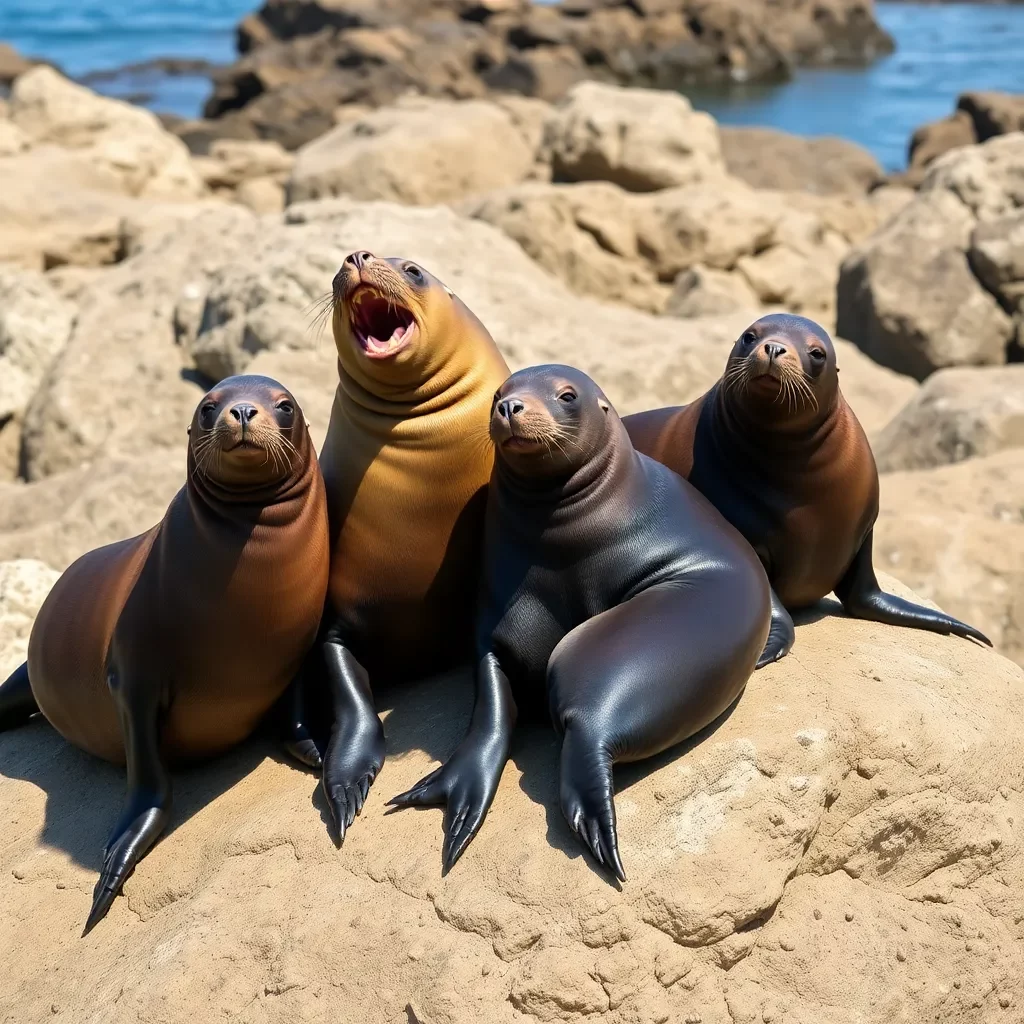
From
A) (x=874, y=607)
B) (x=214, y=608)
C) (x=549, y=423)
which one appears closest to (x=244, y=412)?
(x=214, y=608)

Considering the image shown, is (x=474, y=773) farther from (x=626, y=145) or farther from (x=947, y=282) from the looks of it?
(x=626, y=145)

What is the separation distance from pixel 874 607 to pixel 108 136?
51.7ft

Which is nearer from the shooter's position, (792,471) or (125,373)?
(792,471)

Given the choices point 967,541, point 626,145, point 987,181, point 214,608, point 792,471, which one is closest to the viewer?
point 214,608

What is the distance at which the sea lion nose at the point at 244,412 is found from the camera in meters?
3.93

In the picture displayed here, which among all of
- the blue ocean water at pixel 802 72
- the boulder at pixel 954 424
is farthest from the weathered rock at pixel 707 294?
the blue ocean water at pixel 802 72

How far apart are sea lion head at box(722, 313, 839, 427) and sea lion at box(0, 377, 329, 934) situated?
4.77ft

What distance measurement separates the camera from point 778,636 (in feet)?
15.0

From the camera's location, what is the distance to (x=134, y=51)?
171ft

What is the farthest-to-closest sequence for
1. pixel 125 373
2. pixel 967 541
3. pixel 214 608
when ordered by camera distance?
pixel 125 373
pixel 967 541
pixel 214 608

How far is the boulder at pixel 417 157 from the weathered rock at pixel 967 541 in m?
7.36

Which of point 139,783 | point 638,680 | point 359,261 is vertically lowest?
point 139,783

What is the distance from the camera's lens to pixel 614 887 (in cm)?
362

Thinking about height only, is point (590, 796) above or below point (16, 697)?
above
